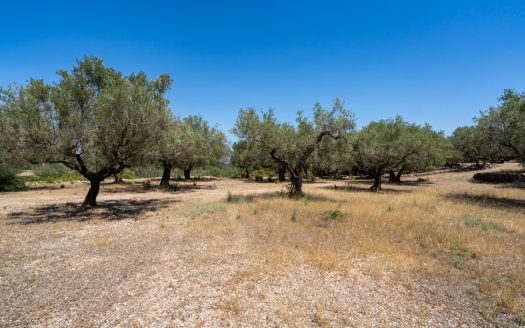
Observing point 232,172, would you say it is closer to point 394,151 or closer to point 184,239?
point 394,151

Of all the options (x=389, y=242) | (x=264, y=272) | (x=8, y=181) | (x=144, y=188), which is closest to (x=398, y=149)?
(x=389, y=242)

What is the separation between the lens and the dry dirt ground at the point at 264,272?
15.8 ft

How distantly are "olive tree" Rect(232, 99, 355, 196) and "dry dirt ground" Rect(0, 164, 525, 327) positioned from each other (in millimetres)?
8951

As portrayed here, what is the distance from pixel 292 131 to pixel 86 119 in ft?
48.9

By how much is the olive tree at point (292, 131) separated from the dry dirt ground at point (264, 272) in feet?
29.4

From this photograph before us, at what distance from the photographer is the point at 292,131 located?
70.5 feet

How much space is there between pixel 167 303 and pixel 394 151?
1086 inches

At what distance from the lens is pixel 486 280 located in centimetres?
618

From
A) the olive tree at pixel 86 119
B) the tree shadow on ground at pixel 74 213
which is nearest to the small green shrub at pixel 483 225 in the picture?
the tree shadow on ground at pixel 74 213

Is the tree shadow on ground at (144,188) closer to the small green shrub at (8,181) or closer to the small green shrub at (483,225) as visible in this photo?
the small green shrub at (8,181)

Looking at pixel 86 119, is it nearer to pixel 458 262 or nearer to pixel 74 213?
pixel 74 213

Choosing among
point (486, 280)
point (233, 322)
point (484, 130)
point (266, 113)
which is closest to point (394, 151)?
point (484, 130)

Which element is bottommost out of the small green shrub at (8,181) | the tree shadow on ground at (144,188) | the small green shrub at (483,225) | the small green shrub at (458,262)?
the small green shrub at (458,262)

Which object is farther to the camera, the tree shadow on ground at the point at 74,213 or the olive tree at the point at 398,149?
the olive tree at the point at 398,149
